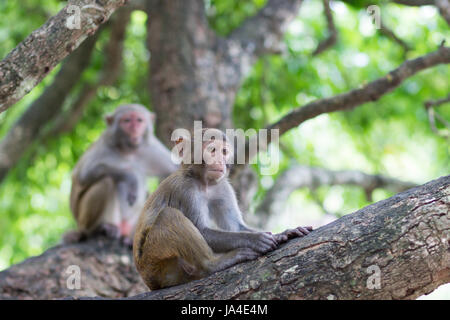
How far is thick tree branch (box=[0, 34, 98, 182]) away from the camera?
902cm

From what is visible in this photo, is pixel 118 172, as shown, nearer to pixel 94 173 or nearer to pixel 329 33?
pixel 94 173

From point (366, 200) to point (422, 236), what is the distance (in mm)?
6636

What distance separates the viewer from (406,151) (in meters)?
11.2

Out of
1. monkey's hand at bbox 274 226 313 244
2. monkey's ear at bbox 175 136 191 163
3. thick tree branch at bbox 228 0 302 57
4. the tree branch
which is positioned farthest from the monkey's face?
the tree branch

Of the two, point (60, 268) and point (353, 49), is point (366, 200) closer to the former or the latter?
point (353, 49)

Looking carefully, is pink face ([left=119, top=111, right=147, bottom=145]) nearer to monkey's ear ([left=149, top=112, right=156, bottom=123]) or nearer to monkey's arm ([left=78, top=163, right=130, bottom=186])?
monkey's ear ([left=149, top=112, right=156, bottom=123])

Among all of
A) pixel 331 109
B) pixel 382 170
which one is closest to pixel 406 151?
pixel 382 170

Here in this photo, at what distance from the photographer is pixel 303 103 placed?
10156 mm

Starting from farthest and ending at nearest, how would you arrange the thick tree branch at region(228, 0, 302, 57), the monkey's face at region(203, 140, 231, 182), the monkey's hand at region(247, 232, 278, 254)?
the thick tree branch at region(228, 0, 302, 57), the monkey's face at region(203, 140, 231, 182), the monkey's hand at region(247, 232, 278, 254)

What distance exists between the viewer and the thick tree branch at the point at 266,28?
8.90 meters

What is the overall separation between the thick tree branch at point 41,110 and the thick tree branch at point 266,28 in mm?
2736

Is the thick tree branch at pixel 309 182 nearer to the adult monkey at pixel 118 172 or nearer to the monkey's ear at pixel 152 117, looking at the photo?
the adult monkey at pixel 118 172

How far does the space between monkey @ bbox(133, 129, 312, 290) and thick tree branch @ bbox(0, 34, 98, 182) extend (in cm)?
502

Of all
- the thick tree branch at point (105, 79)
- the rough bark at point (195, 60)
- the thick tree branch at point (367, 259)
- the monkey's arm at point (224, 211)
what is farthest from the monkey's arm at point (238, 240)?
the thick tree branch at point (105, 79)
